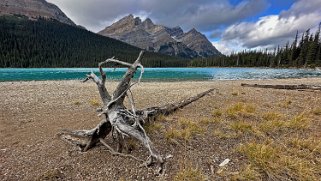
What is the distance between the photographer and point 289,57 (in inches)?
3644

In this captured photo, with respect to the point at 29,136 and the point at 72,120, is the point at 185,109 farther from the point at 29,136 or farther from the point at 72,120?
the point at 29,136

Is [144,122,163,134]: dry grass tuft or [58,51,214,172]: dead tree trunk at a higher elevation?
[58,51,214,172]: dead tree trunk

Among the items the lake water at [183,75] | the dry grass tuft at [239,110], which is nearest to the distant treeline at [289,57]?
the lake water at [183,75]

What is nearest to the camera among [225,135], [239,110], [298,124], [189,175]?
[189,175]

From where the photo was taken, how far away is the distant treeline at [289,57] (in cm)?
8025

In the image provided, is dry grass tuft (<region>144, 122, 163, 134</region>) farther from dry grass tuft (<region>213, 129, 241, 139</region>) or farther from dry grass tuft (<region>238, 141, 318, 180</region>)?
dry grass tuft (<region>238, 141, 318, 180</region>)

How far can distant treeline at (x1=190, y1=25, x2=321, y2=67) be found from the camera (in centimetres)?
8025

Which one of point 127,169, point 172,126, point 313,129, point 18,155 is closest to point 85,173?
point 127,169

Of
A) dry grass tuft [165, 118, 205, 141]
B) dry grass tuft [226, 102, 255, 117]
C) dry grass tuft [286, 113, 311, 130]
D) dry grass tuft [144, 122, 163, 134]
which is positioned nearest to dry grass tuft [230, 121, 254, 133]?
dry grass tuft [165, 118, 205, 141]

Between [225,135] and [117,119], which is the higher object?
[117,119]

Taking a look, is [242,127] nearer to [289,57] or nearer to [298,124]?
[298,124]

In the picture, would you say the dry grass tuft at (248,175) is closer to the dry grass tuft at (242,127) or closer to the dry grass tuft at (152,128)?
the dry grass tuft at (242,127)

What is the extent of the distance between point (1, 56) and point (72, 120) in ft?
493

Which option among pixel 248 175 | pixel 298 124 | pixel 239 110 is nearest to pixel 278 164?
pixel 248 175
